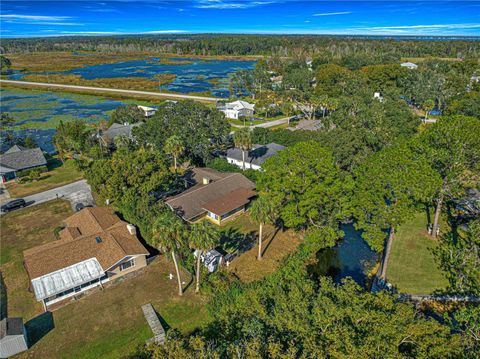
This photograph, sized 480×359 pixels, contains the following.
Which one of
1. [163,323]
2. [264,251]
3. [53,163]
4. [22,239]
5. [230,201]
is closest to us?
[163,323]

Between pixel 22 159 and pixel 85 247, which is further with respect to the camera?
pixel 22 159

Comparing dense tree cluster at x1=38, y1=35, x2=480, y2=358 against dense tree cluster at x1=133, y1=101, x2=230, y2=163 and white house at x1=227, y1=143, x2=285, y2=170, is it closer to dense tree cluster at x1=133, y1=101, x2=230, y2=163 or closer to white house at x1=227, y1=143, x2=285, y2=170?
dense tree cluster at x1=133, y1=101, x2=230, y2=163

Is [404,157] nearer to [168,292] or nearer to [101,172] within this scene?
[168,292]

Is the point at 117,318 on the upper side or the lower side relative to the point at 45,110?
lower

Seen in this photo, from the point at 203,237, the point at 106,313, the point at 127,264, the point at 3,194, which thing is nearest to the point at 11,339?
the point at 106,313

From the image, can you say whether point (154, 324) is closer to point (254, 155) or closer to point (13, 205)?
point (13, 205)

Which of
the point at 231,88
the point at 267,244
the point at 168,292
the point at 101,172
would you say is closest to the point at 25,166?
the point at 101,172

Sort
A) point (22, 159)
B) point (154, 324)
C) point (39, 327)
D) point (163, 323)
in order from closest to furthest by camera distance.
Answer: point (154, 324) → point (39, 327) → point (163, 323) → point (22, 159)
